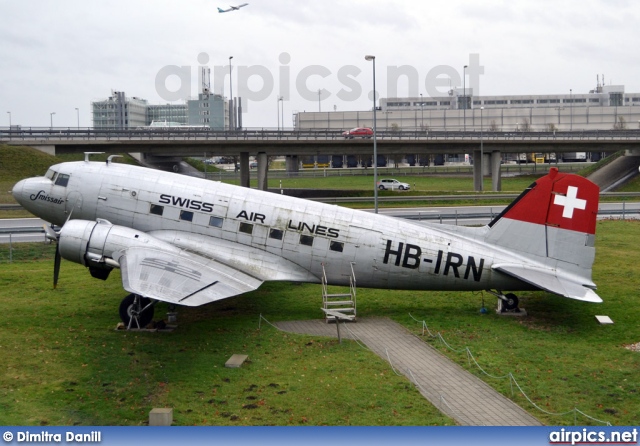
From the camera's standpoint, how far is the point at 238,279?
2289 cm

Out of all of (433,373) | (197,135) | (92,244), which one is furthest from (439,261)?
(197,135)

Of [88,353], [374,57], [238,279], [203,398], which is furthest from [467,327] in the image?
[374,57]

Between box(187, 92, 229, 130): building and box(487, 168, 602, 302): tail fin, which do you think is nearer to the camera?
box(487, 168, 602, 302): tail fin

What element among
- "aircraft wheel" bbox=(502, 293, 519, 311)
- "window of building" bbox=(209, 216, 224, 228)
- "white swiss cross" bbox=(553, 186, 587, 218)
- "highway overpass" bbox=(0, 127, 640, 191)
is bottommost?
"aircraft wheel" bbox=(502, 293, 519, 311)

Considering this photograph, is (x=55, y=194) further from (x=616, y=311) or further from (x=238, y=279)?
(x=616, y=311)

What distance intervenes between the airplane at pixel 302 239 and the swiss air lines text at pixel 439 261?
0.04 m

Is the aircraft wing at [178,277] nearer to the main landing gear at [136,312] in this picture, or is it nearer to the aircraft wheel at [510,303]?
the main landing gear at [136,312]

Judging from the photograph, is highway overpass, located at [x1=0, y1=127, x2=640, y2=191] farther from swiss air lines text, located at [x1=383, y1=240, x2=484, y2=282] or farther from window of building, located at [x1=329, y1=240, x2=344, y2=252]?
swiss air lines text, located at [x1=383, y1=240, x2=484, y2=282]

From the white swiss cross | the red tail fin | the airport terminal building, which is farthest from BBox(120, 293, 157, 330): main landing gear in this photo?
the airport terminal building

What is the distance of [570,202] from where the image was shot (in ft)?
75.0

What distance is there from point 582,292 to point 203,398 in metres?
13.1

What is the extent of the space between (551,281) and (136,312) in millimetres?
14363

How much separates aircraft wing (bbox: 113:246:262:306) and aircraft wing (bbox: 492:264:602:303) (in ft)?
30.0

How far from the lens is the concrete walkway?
1562 centimetres
